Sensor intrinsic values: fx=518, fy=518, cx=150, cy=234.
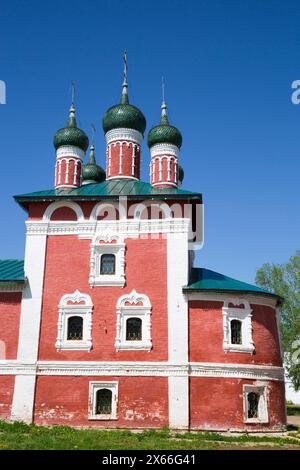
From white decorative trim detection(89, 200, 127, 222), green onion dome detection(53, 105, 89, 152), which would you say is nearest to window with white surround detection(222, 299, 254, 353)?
white decorative trim detection(89, 200, 127, 222)

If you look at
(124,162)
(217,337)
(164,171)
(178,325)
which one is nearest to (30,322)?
(178,325)

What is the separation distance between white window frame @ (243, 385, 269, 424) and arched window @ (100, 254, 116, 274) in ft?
17.2

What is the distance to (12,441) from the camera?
38.0 ft

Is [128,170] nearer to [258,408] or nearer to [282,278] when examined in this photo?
[258,408]

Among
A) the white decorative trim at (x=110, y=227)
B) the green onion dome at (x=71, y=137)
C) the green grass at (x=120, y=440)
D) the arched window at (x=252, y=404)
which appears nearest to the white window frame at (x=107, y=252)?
the white decorative trim at (x=110, y=227)

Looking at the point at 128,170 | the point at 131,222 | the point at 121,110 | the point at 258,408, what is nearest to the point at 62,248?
the point at 131,222

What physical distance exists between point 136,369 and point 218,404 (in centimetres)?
250

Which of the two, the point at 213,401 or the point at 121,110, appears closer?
the point at 213,401

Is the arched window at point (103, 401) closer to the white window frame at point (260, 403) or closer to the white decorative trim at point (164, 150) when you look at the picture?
the white window frame at point (260, 403)

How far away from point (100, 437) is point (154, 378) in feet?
8.93

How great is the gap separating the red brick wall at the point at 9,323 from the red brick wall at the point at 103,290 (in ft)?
2.61

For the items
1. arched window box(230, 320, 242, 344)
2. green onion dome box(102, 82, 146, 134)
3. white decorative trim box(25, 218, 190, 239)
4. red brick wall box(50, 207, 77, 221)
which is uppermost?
green onion dome box(102, 82, 146, 134)

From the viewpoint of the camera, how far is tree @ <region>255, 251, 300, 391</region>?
2633cm

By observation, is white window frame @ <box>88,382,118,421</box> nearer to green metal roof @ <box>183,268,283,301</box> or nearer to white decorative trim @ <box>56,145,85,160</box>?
green metal roof @ <box>183,268,283,301</box>
